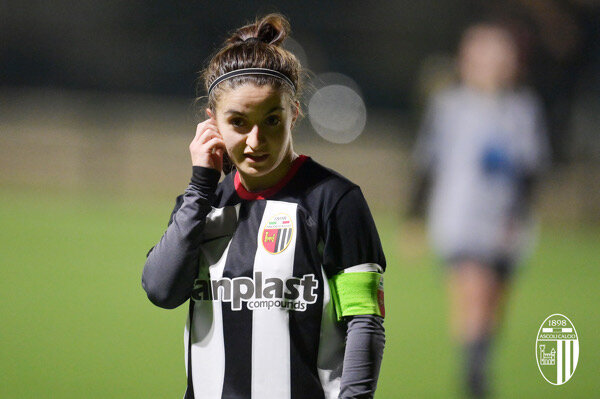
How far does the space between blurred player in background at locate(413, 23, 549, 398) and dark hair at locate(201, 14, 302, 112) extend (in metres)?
2.19

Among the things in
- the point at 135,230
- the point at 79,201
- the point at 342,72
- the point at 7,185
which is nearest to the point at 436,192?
the point at 135,230

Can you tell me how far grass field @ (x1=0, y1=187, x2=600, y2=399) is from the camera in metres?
4.31

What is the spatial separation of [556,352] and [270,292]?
249cm

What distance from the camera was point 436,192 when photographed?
4.17m

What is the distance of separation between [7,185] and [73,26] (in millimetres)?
3572

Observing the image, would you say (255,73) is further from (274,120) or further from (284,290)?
(284,290)

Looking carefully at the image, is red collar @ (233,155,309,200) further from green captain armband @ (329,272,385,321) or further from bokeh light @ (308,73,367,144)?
bokeh light @ (308,73,367,144)

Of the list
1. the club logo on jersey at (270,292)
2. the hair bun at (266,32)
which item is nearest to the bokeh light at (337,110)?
the hair bun at (266,32)

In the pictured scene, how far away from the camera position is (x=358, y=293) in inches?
68.7

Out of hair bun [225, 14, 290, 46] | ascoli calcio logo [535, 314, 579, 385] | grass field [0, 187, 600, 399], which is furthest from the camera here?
grass field [0, 187, 600, 399]

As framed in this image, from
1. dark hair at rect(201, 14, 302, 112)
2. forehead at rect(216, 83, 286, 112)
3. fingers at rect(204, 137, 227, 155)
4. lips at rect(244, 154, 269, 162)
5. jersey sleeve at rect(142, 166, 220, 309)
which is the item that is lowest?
jersey sleeve at rect(142, 166, 220, 309)

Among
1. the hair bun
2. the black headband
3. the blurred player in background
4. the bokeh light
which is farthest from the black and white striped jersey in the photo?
the bokeh light

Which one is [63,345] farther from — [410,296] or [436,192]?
[410,296]

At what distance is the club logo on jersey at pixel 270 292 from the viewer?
179 cm
